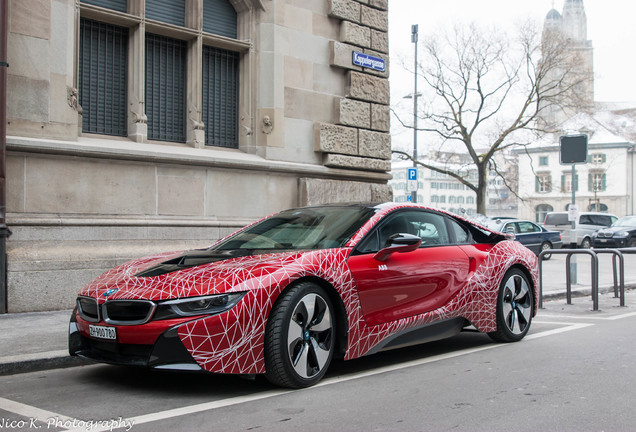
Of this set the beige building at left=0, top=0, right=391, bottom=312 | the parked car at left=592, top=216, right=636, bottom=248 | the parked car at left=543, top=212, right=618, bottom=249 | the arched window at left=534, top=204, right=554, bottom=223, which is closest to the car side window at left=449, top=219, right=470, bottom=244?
the beige building at left=0, top=0, right=391, bottom=312

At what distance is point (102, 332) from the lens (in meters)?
4.80

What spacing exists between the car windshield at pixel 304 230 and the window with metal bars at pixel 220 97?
5.80m

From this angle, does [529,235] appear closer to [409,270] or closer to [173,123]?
[173,123]

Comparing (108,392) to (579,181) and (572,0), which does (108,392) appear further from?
(572,0)

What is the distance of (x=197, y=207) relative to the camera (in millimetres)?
10883

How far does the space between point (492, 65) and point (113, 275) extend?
35099 mm

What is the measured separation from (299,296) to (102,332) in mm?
1371

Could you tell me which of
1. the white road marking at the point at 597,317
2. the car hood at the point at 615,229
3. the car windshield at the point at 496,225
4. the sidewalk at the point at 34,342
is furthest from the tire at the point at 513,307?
the car hood at the point at 615,229

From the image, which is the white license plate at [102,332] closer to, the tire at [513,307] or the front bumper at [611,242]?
the tire at [513,307]

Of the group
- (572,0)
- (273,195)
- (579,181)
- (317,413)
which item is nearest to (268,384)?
(317,413)

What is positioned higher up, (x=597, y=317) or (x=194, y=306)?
(x=194, y=306)

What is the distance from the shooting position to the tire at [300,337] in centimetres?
471

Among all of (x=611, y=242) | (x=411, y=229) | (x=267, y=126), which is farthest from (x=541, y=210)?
(x=411, y=229)

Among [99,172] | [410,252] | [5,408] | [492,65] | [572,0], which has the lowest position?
[5,408]
